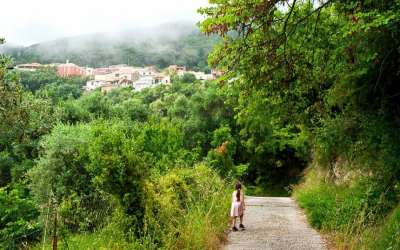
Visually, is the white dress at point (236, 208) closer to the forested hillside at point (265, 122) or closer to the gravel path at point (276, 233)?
the forested hillside at point (265, 122)

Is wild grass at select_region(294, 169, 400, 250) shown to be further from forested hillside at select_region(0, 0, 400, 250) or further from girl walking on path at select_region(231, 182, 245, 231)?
girl walking on path at select_region(231, 182, 245, 231)

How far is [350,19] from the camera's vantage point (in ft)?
28.5

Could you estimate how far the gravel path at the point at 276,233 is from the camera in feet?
35.3

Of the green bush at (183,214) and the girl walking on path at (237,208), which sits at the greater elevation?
the green bush at (183,214)

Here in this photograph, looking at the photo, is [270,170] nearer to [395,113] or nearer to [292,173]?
[292,173]

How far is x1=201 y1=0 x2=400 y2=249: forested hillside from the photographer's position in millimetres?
7992

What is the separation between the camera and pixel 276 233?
12.4 metres

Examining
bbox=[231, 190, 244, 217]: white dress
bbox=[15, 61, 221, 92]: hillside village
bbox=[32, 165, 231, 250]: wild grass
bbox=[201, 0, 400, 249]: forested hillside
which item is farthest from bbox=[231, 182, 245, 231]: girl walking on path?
bbox=[15, 61, 221, 92]: hillside village

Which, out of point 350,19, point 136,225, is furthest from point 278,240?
point 350,19

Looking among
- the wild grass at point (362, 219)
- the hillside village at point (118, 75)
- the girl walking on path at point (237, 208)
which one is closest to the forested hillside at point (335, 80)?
the wild grass at point (362, 219)

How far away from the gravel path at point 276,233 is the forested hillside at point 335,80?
1.83 ft

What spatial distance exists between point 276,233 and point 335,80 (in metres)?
4.25

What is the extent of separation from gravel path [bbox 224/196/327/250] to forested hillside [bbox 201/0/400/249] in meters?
0.56

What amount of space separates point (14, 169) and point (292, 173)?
20225mm
